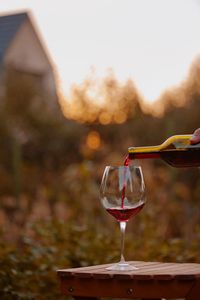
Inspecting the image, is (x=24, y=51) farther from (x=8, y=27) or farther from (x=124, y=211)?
(x=124, y=211)

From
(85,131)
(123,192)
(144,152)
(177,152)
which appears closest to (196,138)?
(177,152)

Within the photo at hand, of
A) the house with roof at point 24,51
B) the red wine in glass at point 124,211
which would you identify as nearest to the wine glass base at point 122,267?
the red wine in glass at point 124,211

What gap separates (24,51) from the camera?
42.4ft

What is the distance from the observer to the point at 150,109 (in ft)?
33.8

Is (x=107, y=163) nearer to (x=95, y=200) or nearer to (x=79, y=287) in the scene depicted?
(x=95, y=200)

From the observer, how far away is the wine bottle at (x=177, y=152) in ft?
9.37

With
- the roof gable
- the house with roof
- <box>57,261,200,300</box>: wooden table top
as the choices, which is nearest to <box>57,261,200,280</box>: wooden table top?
<box>57,261,200,300</box>: wooden table top

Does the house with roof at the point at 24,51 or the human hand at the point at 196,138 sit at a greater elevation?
the house with roof at the point at 24,51

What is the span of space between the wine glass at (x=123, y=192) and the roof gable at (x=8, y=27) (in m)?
9.09

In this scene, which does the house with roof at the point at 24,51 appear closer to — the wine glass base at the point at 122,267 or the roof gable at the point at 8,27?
the roof gable at the point at 8,27

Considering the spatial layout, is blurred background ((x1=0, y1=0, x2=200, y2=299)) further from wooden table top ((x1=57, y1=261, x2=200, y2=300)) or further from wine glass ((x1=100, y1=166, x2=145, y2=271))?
wooden table top ((x1=57, y1=261, x2=200, y2=300))

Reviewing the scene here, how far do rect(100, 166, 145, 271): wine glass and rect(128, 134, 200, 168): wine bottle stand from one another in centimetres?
9

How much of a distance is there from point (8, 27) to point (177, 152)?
9.93 meters

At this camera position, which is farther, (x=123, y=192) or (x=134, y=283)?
(x=123, y=192)
